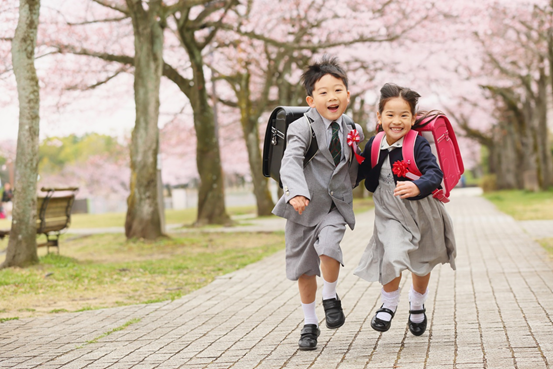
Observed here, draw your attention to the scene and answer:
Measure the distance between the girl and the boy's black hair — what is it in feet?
0.92

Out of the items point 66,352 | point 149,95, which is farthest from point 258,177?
point 66,352

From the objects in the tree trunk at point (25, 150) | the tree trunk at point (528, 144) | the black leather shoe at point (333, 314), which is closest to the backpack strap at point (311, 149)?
the black leather shoe at point (333, 314)

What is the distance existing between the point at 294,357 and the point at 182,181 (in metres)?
58.7

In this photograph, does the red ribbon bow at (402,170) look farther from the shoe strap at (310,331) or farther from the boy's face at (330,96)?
the shoe strap at (310,331)

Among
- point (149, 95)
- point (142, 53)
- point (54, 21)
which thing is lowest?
point (149, 95)

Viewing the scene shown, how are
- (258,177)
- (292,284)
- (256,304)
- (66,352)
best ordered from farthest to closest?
(258,177) → (292,284) → (256,304) → (66,352)

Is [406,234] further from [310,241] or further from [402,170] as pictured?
[310,241]

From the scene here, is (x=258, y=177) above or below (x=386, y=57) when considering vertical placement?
below

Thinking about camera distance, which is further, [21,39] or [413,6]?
[413,6]

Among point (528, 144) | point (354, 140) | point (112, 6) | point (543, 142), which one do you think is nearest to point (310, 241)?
point (354, 140)

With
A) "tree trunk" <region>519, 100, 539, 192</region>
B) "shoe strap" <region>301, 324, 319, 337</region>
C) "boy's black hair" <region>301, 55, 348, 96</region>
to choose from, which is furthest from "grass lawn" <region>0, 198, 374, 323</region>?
"tree trunk" <region>519, 100, 539, 192</region>

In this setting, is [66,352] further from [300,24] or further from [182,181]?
[182,181]

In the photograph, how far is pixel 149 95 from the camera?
12.5 meters

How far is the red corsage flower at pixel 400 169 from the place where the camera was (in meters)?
4.02
